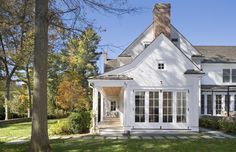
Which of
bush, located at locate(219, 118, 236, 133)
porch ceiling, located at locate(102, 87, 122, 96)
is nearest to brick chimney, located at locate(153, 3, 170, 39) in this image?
porch ceiling, located at locate(102, 87, 122, 96)

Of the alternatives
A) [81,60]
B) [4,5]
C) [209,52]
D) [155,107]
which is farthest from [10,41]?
[81,60]

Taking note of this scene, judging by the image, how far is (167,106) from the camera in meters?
20.2

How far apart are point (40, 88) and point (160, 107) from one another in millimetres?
10046

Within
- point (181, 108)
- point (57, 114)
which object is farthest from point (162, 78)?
point (57, 114)

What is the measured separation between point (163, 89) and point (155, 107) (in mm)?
1170

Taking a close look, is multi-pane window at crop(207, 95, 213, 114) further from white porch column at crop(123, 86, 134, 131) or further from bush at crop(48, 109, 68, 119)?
bush at crop(48, 109, 68, 119)

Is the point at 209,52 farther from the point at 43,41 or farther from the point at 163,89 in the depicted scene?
the point at 43,41

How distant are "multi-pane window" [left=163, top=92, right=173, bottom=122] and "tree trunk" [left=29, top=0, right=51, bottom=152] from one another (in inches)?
386

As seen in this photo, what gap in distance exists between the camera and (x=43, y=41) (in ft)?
38.8

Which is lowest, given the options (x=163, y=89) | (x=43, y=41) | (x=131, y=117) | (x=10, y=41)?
(x=131, y=117)

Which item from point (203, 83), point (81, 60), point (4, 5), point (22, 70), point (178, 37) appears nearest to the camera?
point (4, 5)

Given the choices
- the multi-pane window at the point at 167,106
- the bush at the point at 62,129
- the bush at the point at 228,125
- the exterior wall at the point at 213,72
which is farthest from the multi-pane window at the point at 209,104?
the bush at the point at 62,129

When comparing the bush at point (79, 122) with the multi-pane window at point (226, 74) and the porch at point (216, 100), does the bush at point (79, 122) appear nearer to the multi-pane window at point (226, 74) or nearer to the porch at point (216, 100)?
the porch at point (216, 100)

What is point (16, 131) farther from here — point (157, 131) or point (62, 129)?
point (157, 131)
